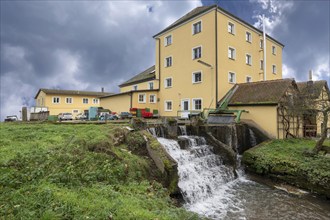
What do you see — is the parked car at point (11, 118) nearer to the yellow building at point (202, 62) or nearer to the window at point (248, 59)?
the yellow building at point (202, 62)

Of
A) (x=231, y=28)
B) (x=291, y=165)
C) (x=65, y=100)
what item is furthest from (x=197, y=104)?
(x=65, y=100)

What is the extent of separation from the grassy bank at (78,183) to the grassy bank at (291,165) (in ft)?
24.4

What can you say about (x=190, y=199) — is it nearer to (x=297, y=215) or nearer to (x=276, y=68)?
(x=297, y=215)

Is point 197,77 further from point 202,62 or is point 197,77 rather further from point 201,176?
point 201,176

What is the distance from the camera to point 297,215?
25.8ft

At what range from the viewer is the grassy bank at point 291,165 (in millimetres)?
10148

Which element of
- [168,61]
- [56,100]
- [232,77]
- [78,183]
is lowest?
[78,183]

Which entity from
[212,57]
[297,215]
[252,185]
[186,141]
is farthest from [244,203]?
[212,57]

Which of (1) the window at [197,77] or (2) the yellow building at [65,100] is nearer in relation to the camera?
(1) the window at [197,77]

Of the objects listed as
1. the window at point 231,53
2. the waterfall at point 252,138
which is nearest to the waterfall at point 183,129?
the waterfall at point 252,138

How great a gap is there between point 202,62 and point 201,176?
1395 centimetres

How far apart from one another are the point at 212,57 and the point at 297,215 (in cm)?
1651

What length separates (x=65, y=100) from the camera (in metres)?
44.1

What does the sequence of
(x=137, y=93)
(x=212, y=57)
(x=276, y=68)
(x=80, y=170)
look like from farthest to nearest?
1. (x=276, y=68)
2. (x=137, y=93)
3. (x=212, y=57)
4. (x=80, y=170)
